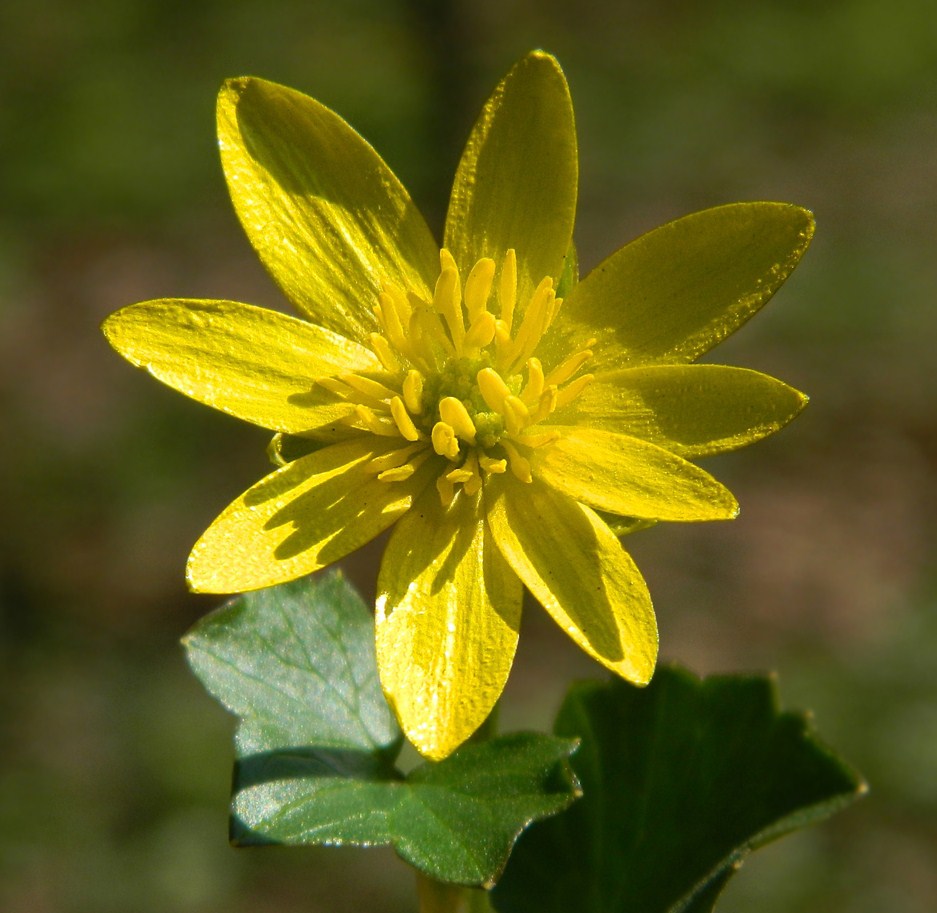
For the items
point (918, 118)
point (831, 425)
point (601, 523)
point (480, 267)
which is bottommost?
point (831, 425)

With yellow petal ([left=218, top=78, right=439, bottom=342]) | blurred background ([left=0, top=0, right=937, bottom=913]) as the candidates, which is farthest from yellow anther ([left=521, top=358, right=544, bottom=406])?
blurred background ([left=0, top=0, right=937, bottom=913])

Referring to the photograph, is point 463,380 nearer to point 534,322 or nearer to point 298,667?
point 534,322

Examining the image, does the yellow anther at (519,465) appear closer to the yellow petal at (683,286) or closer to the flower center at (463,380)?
the flower center at (463,380)

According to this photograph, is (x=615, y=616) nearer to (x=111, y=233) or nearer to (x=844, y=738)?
(x=844, y=738)

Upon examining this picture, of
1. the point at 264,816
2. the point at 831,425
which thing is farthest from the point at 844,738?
the point at 264,816

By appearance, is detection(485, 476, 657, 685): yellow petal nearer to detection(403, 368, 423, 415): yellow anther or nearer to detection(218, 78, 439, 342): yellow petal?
detection(403, 368, 423, 415): yellow anther

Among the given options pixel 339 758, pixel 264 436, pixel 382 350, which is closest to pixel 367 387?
pixel 382 350
